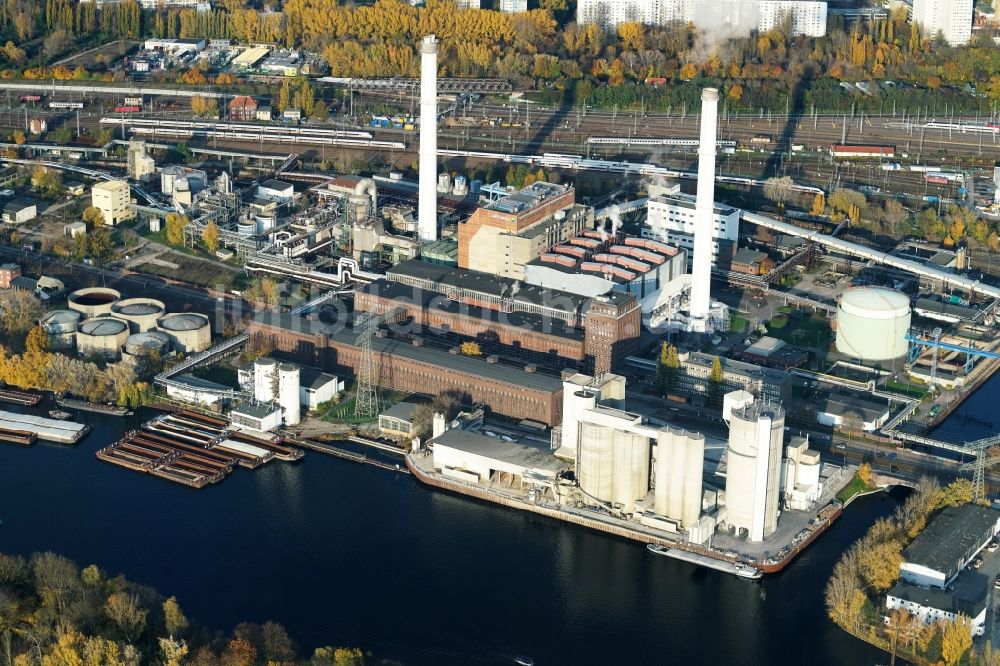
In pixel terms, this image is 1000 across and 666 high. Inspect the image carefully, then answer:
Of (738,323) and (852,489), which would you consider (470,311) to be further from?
(852,489)

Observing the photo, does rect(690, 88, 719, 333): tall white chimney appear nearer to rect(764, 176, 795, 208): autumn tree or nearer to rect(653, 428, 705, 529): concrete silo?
rect(653, 428, 705, 529): concrete silo

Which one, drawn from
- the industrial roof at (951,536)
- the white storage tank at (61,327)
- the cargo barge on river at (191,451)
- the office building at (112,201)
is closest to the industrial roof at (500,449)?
the cargo barge on river at (191,451)

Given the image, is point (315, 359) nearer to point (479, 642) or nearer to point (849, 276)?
point (479, 642)

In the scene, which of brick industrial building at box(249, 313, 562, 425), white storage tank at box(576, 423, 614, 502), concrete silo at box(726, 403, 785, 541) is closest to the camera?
concrete silo at box(726, 403, 785, 541)

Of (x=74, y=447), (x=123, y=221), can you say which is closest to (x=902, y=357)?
(x=74, y=447)

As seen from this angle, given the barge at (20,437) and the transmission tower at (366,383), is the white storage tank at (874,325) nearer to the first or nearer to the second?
the transmission tower at (366,383)

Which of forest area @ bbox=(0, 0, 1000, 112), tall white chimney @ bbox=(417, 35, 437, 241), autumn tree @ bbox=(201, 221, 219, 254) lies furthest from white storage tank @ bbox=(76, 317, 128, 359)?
forest area @ bbox=(0, 0, 1000, 112)

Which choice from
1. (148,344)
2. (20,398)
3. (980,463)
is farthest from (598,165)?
(980,463)
